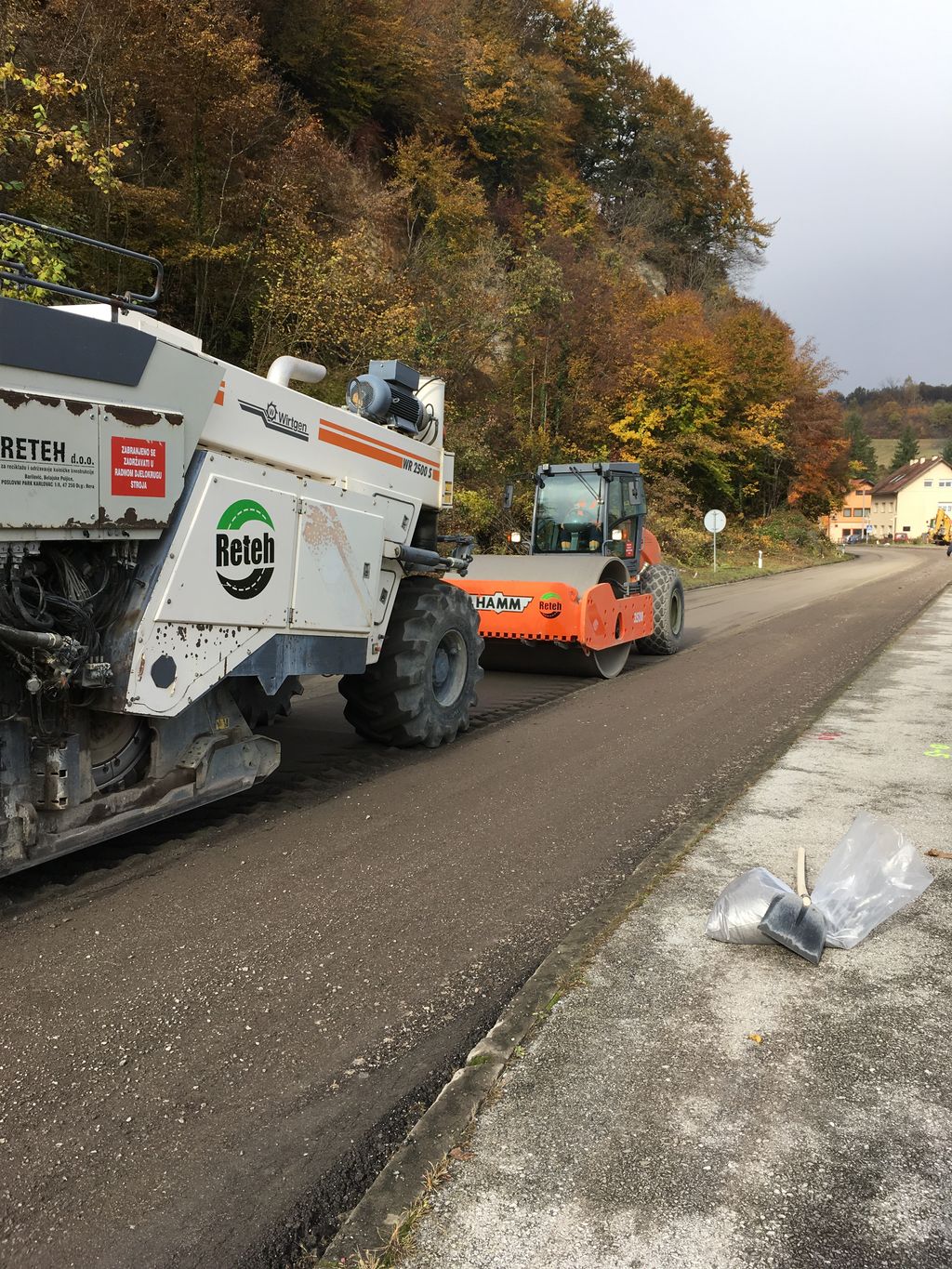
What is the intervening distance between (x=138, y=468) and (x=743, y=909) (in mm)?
3283

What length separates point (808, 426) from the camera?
4294cm

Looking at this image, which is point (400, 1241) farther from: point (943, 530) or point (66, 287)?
point (943, 530)

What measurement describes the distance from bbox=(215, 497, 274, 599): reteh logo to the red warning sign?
49 cm

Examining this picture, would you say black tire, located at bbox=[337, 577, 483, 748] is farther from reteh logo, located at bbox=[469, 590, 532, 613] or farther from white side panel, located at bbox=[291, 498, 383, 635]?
reteh logo, located at bbox=[469, 590, 532, 613]

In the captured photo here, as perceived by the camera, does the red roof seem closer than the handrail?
No

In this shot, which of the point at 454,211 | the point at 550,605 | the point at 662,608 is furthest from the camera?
the point at 454,211

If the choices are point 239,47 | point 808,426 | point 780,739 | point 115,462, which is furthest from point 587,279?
point 115,462

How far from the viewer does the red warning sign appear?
14.2ft

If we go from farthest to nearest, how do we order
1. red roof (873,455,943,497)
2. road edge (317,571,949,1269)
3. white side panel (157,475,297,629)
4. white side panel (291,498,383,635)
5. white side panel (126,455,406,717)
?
red roof (873,455,943,497) → white side panel (291,498,383,635) → white side panel (157,475,297,629) → white side panel (126,455,406,717) → road edge (317,571,949,1269)

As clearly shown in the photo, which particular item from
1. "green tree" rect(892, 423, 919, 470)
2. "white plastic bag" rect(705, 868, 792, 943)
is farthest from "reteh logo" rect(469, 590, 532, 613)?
"green tree" rect(892, 423, 919, 470)

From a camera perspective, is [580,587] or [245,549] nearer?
[245,549]

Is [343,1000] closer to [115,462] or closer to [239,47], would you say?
[115,462]

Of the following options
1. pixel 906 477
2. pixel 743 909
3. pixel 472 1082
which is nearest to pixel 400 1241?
pixel 472 1082

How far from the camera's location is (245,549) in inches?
201
